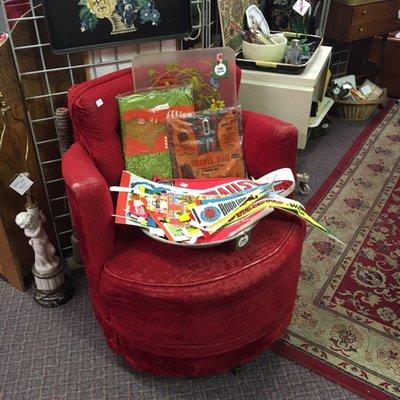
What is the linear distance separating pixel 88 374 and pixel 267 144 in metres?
0.95

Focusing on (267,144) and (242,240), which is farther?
(267,144)

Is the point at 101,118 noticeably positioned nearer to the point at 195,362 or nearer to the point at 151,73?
the point at 151,73

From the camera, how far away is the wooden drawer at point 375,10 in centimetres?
249

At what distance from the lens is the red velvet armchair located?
1.09 m

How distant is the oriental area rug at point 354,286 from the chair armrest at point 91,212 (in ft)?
2.30

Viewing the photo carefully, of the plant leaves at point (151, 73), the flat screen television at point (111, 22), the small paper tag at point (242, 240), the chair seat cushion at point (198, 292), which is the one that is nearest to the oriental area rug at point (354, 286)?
the chair seat cushion at point (198, 292)

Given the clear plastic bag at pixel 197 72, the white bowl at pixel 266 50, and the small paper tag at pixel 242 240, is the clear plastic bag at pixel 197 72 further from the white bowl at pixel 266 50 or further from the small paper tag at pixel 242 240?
the small paper tag at pixel 242 240

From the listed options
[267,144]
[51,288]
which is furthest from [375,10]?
[51,288]

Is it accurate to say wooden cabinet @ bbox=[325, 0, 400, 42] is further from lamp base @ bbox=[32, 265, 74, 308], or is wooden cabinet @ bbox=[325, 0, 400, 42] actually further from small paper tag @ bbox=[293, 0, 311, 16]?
lamp base @ bbox=[32, 265, 74, 308]

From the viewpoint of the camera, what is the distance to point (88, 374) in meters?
1.36

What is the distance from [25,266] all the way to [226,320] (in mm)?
948

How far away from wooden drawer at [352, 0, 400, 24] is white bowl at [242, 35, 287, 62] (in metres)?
0.98

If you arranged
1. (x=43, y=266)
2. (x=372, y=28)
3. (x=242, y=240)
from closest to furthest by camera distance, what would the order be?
(x=242, y=240) → (x=43, y=266) → (x=372, y=28)

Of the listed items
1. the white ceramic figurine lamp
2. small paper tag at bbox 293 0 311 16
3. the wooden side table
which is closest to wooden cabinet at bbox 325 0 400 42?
small paper tag at bbox 293 0 311 16
